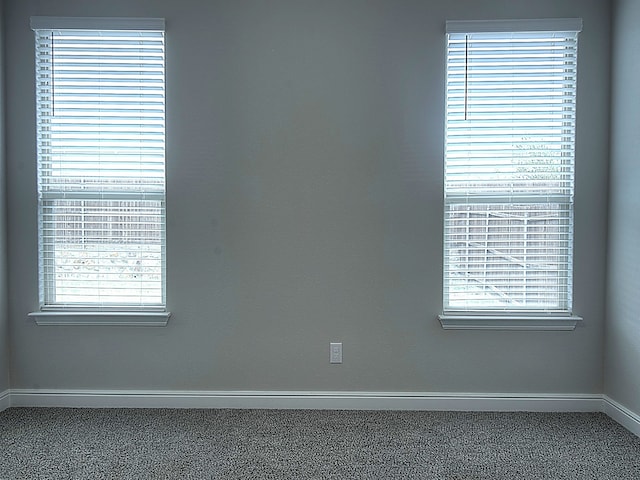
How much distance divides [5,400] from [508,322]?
3113 mm

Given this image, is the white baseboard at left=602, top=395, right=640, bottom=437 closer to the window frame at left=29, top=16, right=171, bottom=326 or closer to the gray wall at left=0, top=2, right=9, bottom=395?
the window frame at left=29, top=16, right=171, bottom=326

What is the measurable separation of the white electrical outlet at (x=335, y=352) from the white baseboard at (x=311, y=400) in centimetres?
21

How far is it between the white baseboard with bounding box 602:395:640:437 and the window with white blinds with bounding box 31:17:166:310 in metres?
2.77

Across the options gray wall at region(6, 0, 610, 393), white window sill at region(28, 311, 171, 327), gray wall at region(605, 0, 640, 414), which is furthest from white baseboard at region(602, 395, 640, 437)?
white window sill at region(28, 311, 171, 327)

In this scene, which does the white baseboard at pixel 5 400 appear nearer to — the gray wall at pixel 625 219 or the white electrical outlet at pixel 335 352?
the white electrical outlet at pixel 335 352

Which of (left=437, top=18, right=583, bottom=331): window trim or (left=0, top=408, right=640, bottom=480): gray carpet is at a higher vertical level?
(left=437, top=18, right=583, bottom=331): window trim

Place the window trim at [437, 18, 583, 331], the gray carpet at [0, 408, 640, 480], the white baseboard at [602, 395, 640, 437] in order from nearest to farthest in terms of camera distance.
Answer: the gray carpet at [0, 408, 640, 480] → the white baseboard at [602, 395, 640, 437] → the window trim at [437, 18, 583, 331]

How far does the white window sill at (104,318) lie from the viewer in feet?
10.1

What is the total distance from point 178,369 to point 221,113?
1600 millimetres

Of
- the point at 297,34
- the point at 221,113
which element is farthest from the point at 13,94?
the point at 297,34

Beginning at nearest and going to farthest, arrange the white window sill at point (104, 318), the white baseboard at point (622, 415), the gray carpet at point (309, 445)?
the gray carpet at point (309, 445) < the white baseboard at point (622, 415) < the white window sill at point (104, 318)

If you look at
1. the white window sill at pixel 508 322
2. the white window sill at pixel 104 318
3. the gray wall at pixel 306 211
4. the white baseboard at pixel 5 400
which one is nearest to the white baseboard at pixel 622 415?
the gray wall at pixel 306 211

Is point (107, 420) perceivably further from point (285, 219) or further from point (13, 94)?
point (13, 94)

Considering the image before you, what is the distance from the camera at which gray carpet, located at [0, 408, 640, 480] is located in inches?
93.0
